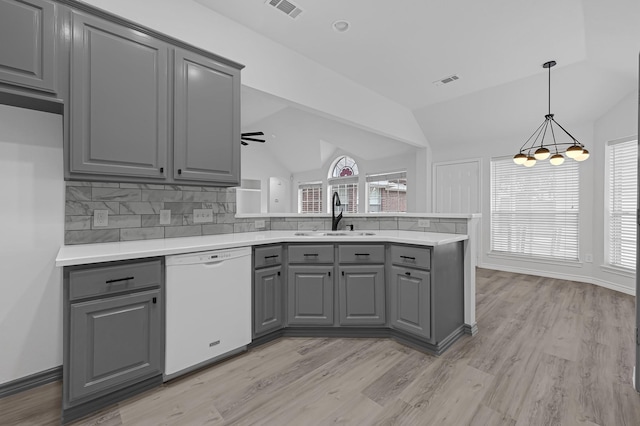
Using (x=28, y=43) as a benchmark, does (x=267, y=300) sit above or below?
below

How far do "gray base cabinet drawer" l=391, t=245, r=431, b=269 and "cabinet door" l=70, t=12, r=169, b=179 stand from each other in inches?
76.5

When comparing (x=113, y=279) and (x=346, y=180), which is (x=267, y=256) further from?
(x=346, y=180)

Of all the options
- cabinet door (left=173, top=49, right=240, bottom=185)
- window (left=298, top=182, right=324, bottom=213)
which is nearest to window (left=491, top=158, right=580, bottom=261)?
window (left=298, top=182, right=324, bottom=213)

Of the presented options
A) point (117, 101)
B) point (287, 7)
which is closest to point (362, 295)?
point (117, 101)

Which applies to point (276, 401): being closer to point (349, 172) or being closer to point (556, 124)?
point (556, 124)

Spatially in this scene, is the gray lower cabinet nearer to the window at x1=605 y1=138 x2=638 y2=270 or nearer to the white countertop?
the white countertop

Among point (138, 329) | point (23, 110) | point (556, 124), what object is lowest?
point (138, 329)

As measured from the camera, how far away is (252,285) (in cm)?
234

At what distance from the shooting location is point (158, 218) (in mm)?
2443

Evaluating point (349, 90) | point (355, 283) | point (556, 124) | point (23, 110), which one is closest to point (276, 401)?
point (355, 283)

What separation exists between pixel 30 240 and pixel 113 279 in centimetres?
79

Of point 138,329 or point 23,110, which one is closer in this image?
point 138,329

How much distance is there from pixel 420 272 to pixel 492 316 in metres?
1.46

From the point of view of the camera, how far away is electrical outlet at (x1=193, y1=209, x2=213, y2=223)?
2.65 m
